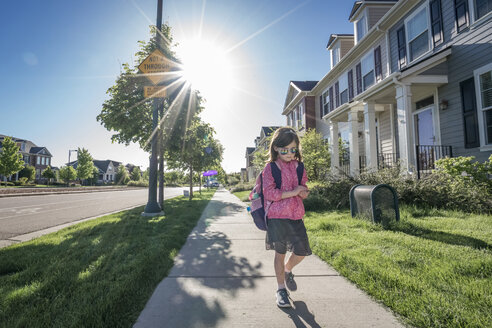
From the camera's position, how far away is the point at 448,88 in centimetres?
820

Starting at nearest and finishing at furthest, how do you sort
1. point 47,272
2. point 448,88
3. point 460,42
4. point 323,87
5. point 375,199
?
point 47,272
point 375,199
point 460,42
point 448,88
point 323,87

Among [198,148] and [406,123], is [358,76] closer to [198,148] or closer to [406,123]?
[406,123]

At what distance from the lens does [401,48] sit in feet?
33.3

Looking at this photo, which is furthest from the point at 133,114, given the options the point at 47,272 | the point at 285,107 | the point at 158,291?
the point at 285,107

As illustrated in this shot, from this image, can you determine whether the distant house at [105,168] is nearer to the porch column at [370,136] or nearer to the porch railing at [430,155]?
the porch column at [370,136]

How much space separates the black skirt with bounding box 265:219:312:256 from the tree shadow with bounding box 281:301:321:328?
451 mm

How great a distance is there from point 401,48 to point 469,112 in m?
4.15

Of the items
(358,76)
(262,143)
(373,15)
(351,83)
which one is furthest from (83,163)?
(373,15)

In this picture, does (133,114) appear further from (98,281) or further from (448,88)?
(448,88)

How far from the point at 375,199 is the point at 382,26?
9.46 metres

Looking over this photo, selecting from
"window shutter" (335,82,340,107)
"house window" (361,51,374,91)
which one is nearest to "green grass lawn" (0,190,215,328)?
"house window" (361,51,374,91)

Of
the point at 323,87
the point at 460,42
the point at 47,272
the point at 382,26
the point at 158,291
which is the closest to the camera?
the point at 158,291

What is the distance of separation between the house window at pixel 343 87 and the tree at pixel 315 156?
2.77 m

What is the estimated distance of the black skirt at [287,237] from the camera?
7.89ft
